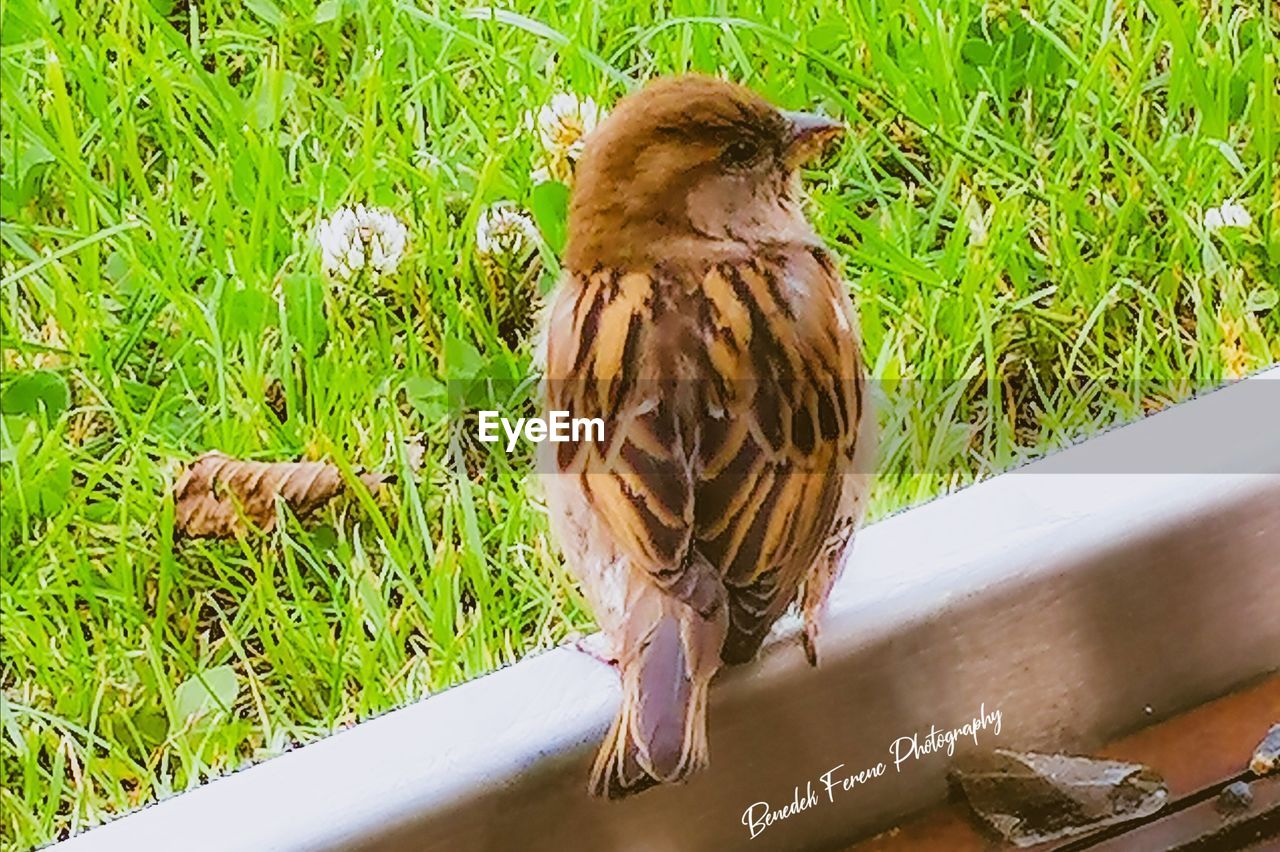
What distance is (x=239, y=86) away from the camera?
711 mm

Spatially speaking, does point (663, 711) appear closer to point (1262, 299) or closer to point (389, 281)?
point (389, 281)

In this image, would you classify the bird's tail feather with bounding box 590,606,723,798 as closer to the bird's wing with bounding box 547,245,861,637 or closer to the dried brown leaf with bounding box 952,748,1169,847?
the bird's wing with bounding box 547,245,861,637

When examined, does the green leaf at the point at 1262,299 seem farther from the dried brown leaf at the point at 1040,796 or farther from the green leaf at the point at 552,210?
the green leaf at the point at 552,210

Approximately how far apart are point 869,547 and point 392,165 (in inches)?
14.3

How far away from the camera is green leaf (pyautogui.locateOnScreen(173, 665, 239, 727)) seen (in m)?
0.77

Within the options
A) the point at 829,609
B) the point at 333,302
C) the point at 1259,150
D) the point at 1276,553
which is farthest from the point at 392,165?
the point at 1276,553

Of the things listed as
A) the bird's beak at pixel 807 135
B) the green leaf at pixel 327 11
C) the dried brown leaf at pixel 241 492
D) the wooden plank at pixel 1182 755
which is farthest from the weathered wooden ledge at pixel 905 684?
the green leaf at pixel 327 11

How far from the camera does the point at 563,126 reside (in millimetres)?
767

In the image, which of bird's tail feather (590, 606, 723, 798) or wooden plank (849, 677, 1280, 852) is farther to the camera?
A: wooden plank (849, 677, 1280, 852)

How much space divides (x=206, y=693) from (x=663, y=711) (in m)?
0.23

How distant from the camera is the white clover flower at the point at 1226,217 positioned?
0.93 m

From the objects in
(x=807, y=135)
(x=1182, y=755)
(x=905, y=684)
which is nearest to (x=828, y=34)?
(x=807, y=135)

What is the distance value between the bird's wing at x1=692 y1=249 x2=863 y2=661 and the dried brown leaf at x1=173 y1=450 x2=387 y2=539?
18 cm

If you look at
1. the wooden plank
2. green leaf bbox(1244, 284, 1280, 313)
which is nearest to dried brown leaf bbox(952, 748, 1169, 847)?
the wooden plank
